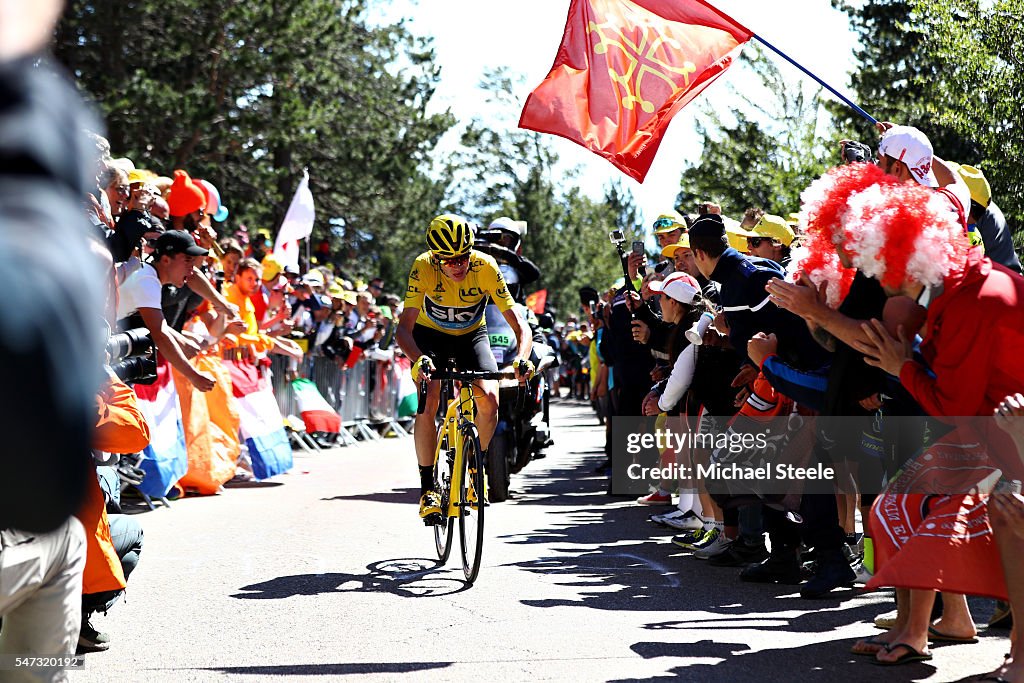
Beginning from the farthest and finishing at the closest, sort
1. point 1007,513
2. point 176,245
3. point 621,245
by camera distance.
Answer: point 621,245 → point 176,245 → point 1007,513

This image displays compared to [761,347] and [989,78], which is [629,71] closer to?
[761,347]

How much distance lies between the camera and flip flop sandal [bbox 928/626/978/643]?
5703 millimetres

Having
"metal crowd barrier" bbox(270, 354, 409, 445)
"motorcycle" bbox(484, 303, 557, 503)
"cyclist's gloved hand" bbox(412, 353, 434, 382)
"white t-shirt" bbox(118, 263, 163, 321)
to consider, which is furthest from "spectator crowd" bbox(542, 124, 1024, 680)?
"metal crowd barrier" bbox(270, 354, 409, 445)

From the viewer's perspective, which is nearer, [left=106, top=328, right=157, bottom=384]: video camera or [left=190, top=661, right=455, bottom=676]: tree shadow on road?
[left=190, top=661, right=455, bottom=676]: tree shadow on road

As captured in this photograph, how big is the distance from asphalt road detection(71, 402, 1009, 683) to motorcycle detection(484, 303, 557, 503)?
0.49m

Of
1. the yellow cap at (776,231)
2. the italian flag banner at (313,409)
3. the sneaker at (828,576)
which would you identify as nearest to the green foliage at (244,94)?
the italian flag banner at (313,409)

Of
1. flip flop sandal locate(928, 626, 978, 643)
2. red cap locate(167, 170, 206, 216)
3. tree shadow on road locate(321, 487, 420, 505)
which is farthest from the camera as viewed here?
red cap locate(167, 170, 206, 216)

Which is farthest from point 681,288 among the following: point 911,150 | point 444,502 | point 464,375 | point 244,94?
point 244,94

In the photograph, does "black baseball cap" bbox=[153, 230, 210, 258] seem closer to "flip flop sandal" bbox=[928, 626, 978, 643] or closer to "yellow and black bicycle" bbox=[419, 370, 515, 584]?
"yellow and black bicycle" bbox=[419, 370, 515, 584]

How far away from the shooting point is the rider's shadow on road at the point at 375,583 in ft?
23.1

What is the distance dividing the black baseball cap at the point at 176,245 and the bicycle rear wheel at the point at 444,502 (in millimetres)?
2140

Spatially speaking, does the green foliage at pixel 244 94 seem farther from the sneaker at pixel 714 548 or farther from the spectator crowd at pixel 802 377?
the sneaker at pixel 714 548

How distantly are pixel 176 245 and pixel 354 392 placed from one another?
11.1 metres

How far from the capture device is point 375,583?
7.36 metres
